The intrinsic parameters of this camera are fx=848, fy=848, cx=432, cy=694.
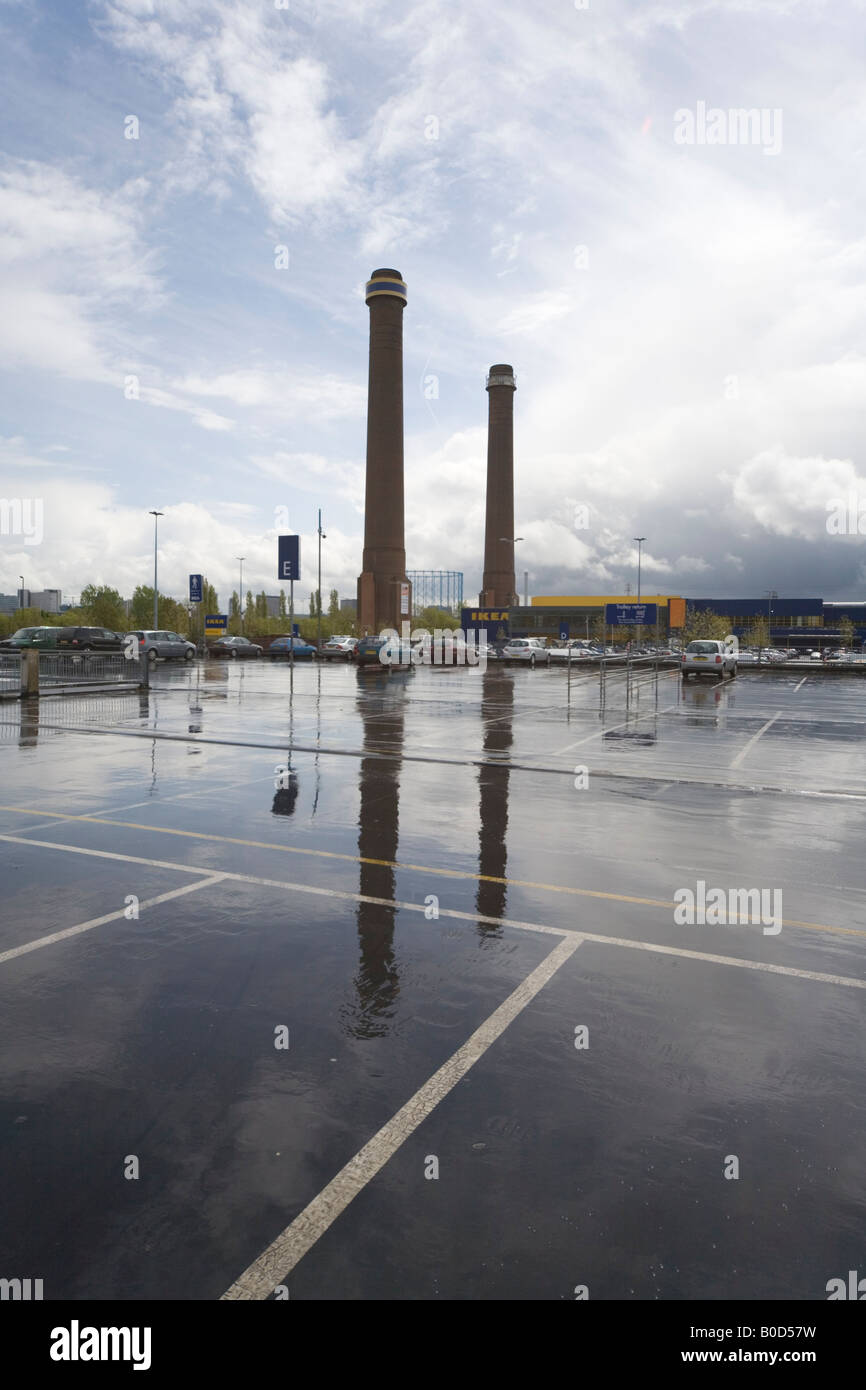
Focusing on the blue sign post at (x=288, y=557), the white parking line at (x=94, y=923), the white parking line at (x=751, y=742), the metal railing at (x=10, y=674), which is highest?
the blue sign post at (x=288, y=557)

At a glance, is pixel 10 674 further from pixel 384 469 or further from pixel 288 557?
pixel 384 469

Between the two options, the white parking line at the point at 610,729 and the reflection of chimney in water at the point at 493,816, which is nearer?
the reflection of chimney in water at the point at 493,816

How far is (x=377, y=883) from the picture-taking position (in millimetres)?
7363

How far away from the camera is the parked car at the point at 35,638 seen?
167 ft

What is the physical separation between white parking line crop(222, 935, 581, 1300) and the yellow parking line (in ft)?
7.40

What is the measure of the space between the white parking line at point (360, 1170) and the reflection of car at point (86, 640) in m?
54.9

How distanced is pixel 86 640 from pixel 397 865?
52.8m

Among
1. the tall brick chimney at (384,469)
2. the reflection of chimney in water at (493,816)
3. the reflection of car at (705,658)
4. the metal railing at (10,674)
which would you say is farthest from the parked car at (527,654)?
the reflection of chimney in water at (493,816)

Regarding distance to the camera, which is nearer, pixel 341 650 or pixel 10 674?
pixel 10 674

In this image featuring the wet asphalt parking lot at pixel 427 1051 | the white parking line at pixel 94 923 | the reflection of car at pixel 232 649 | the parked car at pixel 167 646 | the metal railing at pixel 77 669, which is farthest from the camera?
the reflection of car at pixel 232 649

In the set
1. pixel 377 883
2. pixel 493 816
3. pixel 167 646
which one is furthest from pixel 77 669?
pixel 167 646

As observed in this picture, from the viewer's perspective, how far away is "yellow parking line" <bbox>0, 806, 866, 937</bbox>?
21.3ft

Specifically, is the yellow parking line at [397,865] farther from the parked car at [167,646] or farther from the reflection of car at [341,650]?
the reflection of car at [341,650]
